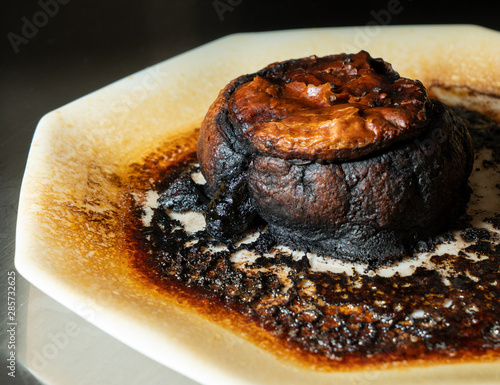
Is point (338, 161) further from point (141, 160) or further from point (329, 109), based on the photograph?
point (141, 160)

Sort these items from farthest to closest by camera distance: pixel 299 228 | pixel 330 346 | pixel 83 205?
pixel 83 205, pixel 299 228, pixel 330 346

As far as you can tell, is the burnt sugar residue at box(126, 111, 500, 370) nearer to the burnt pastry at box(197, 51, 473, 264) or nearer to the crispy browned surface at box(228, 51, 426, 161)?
the burnt pastry at box(197, 51, 473, 264)

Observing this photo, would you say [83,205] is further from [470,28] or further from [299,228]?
[470,28]

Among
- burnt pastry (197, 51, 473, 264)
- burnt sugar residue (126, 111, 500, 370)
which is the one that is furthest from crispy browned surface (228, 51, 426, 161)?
burnt sugar residue (126, 111, 500, 370)

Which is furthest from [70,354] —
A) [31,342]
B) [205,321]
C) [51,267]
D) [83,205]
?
[83,205]

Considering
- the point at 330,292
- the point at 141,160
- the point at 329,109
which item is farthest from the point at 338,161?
the point at 141,160
